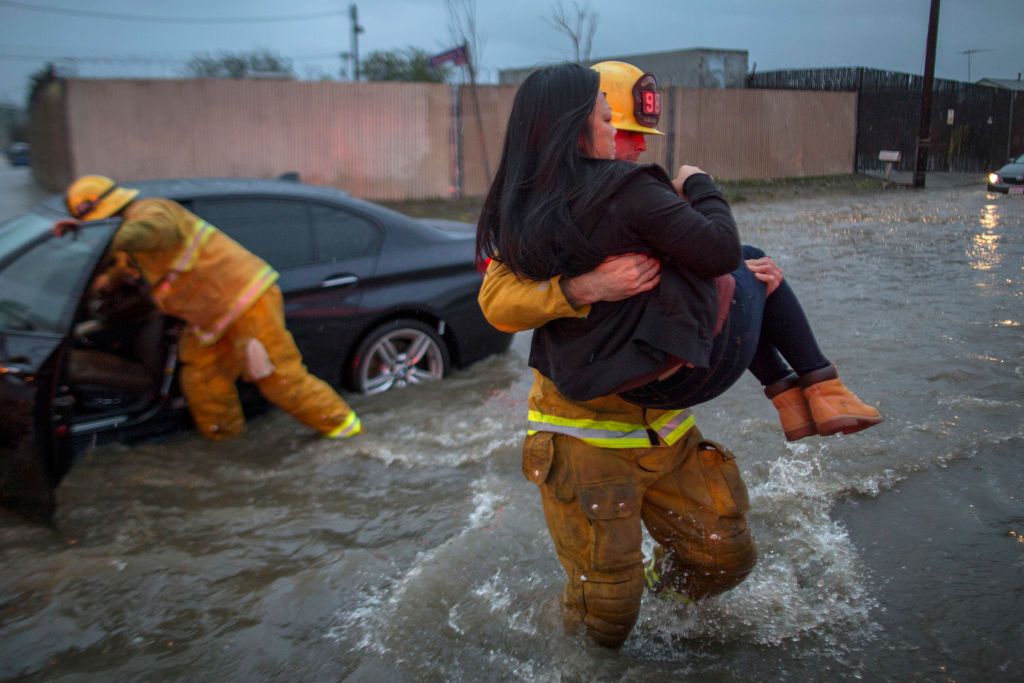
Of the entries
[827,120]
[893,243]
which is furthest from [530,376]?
[827,120]

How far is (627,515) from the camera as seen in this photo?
7.89ft

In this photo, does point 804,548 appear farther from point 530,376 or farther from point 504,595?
point 530,376

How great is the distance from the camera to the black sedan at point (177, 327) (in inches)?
139

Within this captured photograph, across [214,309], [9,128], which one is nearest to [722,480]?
[214,309]

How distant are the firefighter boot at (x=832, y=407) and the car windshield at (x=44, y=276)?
3.04 metres

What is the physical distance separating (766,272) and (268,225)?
344 cm

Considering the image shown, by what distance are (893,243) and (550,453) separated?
10.3 meters

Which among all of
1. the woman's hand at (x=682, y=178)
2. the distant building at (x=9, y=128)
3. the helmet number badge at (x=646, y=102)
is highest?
the distant building at (x=9, y=128)

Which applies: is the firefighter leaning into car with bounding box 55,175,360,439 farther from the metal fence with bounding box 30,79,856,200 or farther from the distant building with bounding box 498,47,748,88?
the distant building with bounding box 498,47,748,88

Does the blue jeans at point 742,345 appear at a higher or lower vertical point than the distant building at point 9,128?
lower

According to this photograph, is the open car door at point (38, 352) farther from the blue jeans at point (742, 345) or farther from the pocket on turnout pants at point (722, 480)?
the pocket on turnout pants at point (722, 480)

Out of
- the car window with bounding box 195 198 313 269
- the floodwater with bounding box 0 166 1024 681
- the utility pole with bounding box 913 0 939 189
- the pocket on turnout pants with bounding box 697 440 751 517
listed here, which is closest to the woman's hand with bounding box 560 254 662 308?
the pocket on turnout pants with bounding box 697 440 751 517

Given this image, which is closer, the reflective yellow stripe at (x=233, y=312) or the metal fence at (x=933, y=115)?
the reflective yellow stripe at (x=233, y=312)

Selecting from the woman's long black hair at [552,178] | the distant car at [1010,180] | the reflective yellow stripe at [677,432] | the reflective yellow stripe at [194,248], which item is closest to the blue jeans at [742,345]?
the reflective yellow stripe at [677,432]
